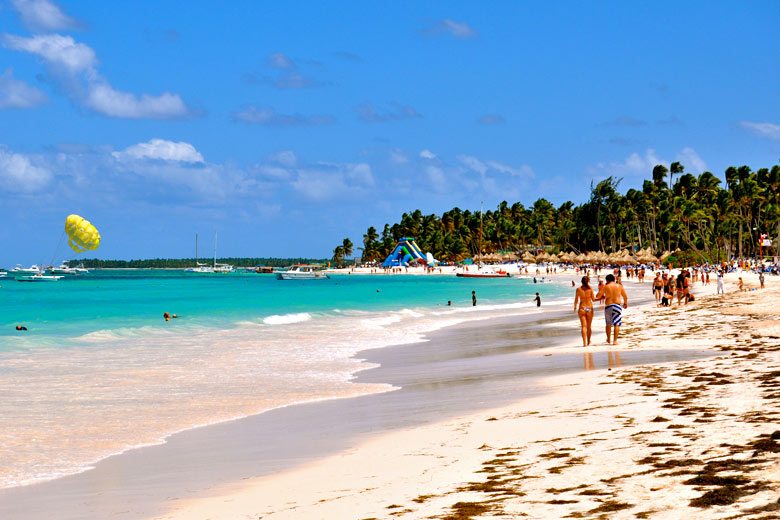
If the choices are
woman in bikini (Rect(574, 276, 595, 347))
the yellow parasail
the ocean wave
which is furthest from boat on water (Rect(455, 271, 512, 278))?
woman in bikini (Rect(574, 276, 595, 347))

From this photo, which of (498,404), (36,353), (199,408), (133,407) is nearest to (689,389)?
(498,404)

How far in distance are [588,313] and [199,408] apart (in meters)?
11.2

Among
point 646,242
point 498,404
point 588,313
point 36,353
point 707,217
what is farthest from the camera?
point 646,242

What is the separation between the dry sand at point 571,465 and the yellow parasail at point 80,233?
3153 inches

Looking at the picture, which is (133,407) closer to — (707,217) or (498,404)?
(498,404)

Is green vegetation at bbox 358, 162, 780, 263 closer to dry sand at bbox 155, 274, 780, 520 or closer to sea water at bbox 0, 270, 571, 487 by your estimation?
sea water at bbox 0, 270, 571, 487

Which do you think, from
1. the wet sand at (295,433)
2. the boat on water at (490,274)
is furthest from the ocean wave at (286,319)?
the boat on water at (490,274)

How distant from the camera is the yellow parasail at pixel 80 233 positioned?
270ft

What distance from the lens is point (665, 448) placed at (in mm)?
7262

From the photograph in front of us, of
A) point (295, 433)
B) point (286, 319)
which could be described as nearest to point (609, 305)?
point (295, 433)

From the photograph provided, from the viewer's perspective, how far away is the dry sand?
229 inches

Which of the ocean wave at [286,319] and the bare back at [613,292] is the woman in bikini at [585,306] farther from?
the ocean wave at [286,319]

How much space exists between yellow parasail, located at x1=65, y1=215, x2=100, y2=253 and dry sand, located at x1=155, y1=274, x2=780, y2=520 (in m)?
80.1

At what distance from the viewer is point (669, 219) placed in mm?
123125
